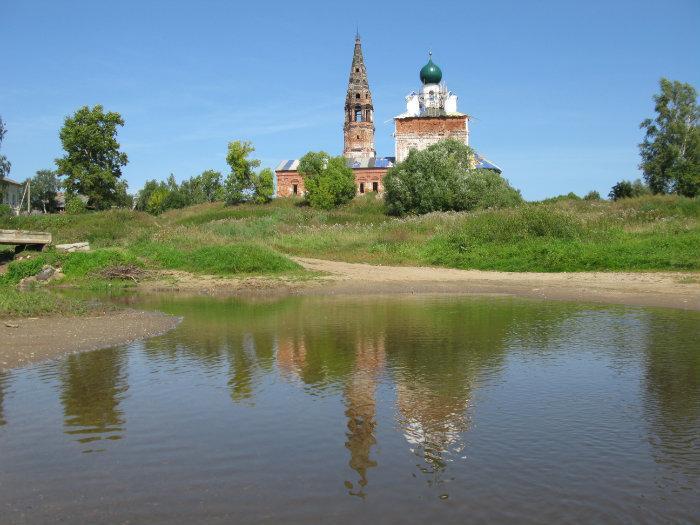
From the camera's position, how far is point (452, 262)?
2634 centimetres

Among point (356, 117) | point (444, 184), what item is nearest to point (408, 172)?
point (444, 184)

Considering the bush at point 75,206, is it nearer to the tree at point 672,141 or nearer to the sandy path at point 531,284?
the sandy path at point 531,284

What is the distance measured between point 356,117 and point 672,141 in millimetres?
41558

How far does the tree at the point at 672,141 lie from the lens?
55.5 meters

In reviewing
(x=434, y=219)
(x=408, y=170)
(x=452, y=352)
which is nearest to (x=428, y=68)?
(x=408, y=170)

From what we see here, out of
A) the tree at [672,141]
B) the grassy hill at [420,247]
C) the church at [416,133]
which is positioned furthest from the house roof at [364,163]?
the grassy hill at [420,247]

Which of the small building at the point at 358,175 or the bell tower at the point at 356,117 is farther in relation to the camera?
the bell tower at the point at 356,117

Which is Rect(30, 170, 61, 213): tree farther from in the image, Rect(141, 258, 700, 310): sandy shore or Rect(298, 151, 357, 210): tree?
Rect(141, 258, 700, 310): sandy shore

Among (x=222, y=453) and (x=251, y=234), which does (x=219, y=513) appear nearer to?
(x=222, y=453)

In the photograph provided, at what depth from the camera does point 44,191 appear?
343ft

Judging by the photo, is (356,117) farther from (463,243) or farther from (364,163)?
(463,243)

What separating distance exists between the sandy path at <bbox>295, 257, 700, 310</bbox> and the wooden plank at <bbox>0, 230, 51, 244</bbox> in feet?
39.7

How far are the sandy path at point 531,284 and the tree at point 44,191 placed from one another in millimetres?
91005

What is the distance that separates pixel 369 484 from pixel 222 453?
1.53m
